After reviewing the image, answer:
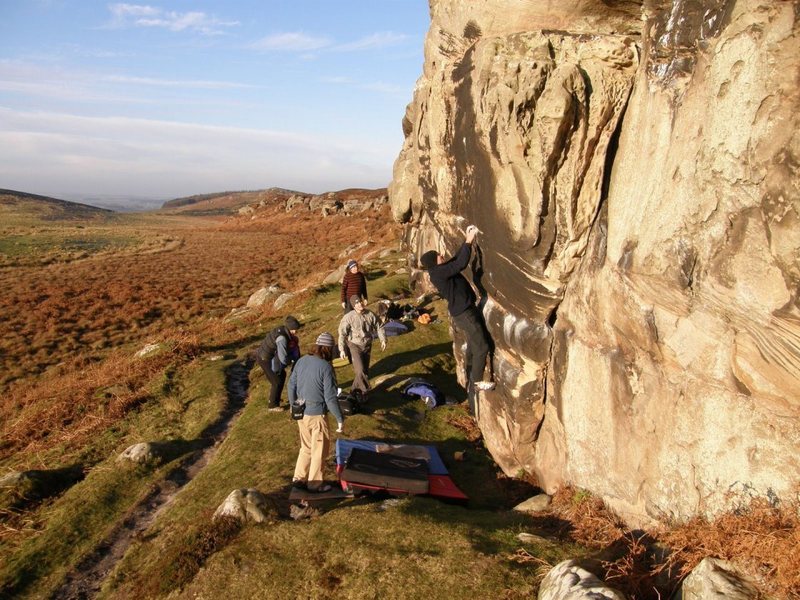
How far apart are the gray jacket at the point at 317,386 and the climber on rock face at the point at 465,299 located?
414 centimetres

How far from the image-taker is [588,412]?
1188cm

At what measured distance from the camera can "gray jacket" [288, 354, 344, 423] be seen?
41.7ft

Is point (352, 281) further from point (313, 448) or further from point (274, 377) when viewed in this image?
point (313, 448)

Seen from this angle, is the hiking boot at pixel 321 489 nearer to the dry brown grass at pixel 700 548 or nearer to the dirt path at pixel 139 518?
the dirt path at pixel 139 518

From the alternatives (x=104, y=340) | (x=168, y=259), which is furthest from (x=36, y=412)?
(x=168, y=259)

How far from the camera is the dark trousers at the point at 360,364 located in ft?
60.8

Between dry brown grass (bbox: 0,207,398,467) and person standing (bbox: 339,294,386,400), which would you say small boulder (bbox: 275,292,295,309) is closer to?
dry brown grass (bbox: 0,207,398,467)

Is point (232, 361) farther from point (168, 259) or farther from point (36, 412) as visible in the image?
point (168, 259)

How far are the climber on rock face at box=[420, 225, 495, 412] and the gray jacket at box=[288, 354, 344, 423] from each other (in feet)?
13.6

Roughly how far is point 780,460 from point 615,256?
4225 mm

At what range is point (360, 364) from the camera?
18594mm

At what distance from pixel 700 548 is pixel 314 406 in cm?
809

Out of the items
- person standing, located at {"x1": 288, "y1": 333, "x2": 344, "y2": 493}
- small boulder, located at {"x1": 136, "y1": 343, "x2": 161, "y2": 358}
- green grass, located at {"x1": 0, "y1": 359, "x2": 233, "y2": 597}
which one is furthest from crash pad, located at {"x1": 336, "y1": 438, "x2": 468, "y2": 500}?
small boulder, located at {"x1": 136, "y1": 343, "x2": 161, "y2": 358}

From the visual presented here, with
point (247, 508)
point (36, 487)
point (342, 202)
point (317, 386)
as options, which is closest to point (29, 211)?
point (342, 202)
